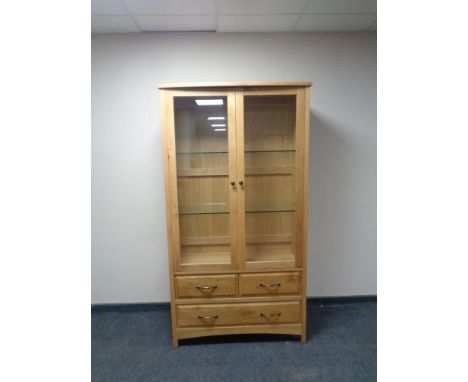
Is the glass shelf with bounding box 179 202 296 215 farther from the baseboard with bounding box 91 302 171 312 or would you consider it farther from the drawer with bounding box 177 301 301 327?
the baseboard with bounding box 91 302 171 312

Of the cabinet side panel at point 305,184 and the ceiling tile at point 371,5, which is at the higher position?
the ceiling tile at point 371,5

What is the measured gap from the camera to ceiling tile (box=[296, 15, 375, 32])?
188 cm

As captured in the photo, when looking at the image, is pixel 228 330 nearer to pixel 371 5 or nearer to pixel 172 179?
pixel 172 179

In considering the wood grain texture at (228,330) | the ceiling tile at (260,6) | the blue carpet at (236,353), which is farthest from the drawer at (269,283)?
the ceiling tile at (260,6)

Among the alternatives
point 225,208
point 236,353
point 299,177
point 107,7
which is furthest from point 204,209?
point 107,7

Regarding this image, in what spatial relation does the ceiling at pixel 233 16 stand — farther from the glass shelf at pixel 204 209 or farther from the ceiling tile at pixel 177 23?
the glass shelf at pixel 204 209

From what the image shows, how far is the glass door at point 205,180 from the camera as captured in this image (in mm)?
1786

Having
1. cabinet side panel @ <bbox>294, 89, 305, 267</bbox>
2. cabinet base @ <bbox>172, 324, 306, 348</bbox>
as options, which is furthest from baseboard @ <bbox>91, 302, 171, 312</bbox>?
cabinet side panel @ <bbox>294, 89, 305, 267</bbox>

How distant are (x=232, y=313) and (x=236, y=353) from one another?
252mm

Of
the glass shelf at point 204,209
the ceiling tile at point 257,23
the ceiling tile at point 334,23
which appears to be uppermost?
the ceiling tile at point 334,23

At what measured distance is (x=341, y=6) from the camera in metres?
1.75

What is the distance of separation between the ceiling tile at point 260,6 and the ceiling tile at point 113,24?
0.68 meters
